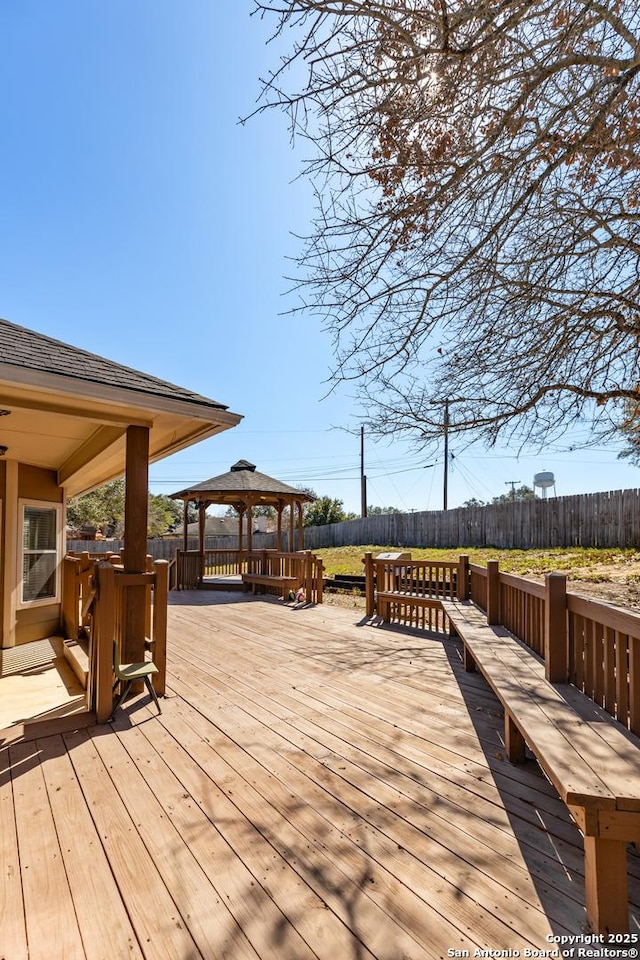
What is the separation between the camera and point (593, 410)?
5285 millimetres

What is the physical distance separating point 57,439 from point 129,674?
9.20 feet

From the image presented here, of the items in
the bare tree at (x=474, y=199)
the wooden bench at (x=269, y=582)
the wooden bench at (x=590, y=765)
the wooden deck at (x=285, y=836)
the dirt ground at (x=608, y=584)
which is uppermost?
the bare tree at (x=474, y=199)

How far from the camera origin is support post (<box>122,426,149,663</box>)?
3.80 meters

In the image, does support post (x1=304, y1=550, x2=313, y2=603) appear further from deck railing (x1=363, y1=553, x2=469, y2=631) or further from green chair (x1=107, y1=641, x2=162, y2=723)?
green chair (x1=107, y1=641, x2=162, y2=723)

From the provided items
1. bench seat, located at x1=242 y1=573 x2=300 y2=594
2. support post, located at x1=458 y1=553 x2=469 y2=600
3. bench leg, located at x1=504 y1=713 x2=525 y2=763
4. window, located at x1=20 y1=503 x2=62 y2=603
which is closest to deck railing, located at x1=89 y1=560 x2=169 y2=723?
bench leg, located at x1=504 y1=713 x2=525 y2=763

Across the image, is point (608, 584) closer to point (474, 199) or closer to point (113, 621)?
point (474, 199)

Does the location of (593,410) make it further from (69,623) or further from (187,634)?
(69,623)

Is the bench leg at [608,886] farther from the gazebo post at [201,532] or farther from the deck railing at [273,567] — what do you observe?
the gazebo post at [201,532]

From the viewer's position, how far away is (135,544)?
3.83m

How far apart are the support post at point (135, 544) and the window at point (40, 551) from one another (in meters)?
3.28

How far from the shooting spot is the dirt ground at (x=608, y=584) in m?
6.65

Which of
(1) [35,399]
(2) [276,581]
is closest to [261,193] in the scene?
(1) [35,399]

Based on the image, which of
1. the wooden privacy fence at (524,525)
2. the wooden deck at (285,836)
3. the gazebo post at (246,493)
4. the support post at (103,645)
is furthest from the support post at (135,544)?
the wooden privacy fence at (524,525)

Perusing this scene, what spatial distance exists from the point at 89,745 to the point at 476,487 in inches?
1281
